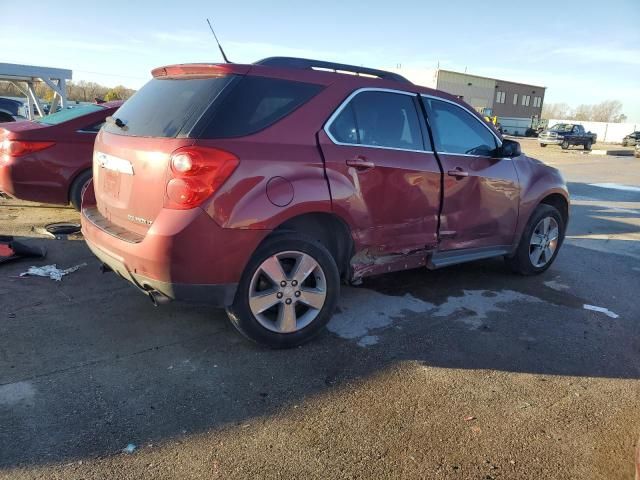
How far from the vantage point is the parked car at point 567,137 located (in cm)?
3775

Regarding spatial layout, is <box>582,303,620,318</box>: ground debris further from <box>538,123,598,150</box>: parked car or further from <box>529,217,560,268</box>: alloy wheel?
<box>538,123,598,150</box>: parked car

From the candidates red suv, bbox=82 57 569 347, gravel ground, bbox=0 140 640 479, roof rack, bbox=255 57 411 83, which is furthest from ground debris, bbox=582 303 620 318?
roof rack, bbox=255 57 411 83

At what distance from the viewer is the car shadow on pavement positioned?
9.31ft

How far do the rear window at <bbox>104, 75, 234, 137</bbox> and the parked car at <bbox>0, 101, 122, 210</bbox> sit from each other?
282 centimetres

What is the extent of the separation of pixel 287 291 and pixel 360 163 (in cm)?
109

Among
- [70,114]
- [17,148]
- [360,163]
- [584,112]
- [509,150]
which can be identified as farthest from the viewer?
[584,112]

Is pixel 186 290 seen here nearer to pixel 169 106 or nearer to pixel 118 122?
pixel 169 106

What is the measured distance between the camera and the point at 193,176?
315 centimetres

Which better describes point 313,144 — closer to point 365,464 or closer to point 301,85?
point 301,85

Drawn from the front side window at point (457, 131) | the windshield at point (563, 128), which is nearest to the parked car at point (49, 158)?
the front side window at point (457, 131)

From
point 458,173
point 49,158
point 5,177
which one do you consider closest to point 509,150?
point 458,173

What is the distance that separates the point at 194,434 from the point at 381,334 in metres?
1.76

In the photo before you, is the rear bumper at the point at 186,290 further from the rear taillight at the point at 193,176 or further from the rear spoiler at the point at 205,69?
the rear spoiler at the point at 205,69

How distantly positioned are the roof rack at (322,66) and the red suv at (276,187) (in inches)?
0.7
